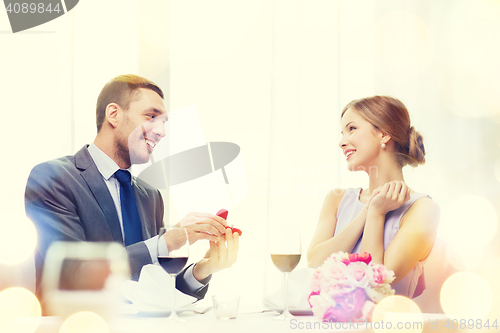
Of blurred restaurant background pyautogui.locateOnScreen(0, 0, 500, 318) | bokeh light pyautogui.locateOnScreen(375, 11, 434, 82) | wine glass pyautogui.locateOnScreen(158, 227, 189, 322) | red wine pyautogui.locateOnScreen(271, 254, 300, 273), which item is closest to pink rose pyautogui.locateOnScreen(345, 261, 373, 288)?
red wine pyautogui.locateOnScreen(271, 254, 300, 273)

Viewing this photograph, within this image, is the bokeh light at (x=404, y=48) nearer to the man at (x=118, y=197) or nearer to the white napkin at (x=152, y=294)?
the man at (x=118, y=197)

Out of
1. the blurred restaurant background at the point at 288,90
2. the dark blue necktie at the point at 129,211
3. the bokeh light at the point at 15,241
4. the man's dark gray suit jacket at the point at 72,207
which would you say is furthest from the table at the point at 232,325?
the blurred restaurant background at the point at 288,90

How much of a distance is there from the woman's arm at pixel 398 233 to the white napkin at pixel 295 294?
473 millimetres

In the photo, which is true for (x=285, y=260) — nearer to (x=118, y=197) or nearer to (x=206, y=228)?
(x=206, y=228)

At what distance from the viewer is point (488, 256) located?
1844 mm

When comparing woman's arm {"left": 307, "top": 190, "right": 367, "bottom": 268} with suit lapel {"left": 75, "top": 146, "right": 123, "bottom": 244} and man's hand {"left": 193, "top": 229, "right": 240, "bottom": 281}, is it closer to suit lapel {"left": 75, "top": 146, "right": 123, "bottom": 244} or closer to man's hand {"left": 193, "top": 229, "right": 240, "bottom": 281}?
man's hand {"left": 193, "top": 229, "right": 240, "bottom": 281}

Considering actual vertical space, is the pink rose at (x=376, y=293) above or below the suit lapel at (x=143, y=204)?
below

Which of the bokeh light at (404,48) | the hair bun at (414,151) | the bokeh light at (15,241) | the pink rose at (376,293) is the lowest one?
the bokeh light at (15,241)

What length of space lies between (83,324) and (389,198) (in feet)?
3.39

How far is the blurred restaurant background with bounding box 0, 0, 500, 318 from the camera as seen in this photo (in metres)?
1.81

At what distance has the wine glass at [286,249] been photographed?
3.07ft

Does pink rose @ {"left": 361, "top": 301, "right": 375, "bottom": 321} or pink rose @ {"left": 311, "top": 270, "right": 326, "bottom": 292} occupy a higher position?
pink rose @ {"left": 311, "top": 270, "right": 326, "bottom": 292}

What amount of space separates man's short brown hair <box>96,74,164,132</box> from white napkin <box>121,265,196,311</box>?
95cm

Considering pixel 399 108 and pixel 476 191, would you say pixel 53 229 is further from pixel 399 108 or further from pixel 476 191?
pixel 476 191
